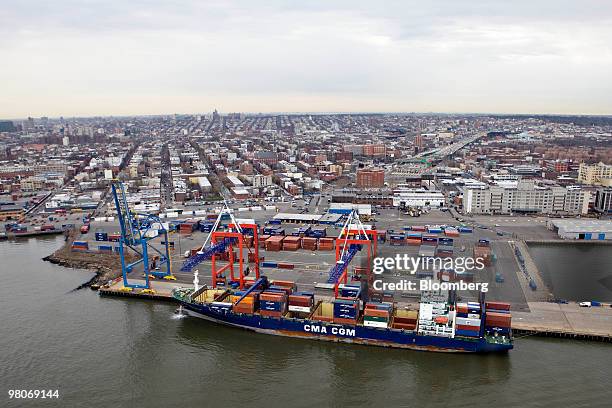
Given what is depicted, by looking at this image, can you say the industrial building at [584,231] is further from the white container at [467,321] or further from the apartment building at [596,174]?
the apartment building at [596,174]

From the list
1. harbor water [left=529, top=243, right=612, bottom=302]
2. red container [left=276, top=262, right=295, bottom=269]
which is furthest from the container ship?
harbor water [left=529, top=243, right=612, bottom=302]

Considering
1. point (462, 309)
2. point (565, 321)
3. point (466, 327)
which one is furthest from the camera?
point (565, 321)

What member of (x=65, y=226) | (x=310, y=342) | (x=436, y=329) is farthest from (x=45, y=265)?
(x=436, y=329)

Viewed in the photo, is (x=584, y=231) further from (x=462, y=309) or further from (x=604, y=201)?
(x=462, y=309)

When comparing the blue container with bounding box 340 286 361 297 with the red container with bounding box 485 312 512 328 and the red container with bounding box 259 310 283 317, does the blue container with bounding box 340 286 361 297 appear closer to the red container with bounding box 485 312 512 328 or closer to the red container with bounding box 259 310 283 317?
the red container with bounding box 259 310 283 317

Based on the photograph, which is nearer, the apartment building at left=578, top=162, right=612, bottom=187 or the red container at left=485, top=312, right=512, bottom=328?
the red container at left=485, top=312, right=512, bottom=328

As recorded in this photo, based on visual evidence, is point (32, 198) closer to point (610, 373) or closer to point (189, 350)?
point (189, 350)

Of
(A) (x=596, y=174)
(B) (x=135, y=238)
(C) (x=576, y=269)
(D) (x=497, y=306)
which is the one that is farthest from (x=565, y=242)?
(B) (x=135, y=238)
